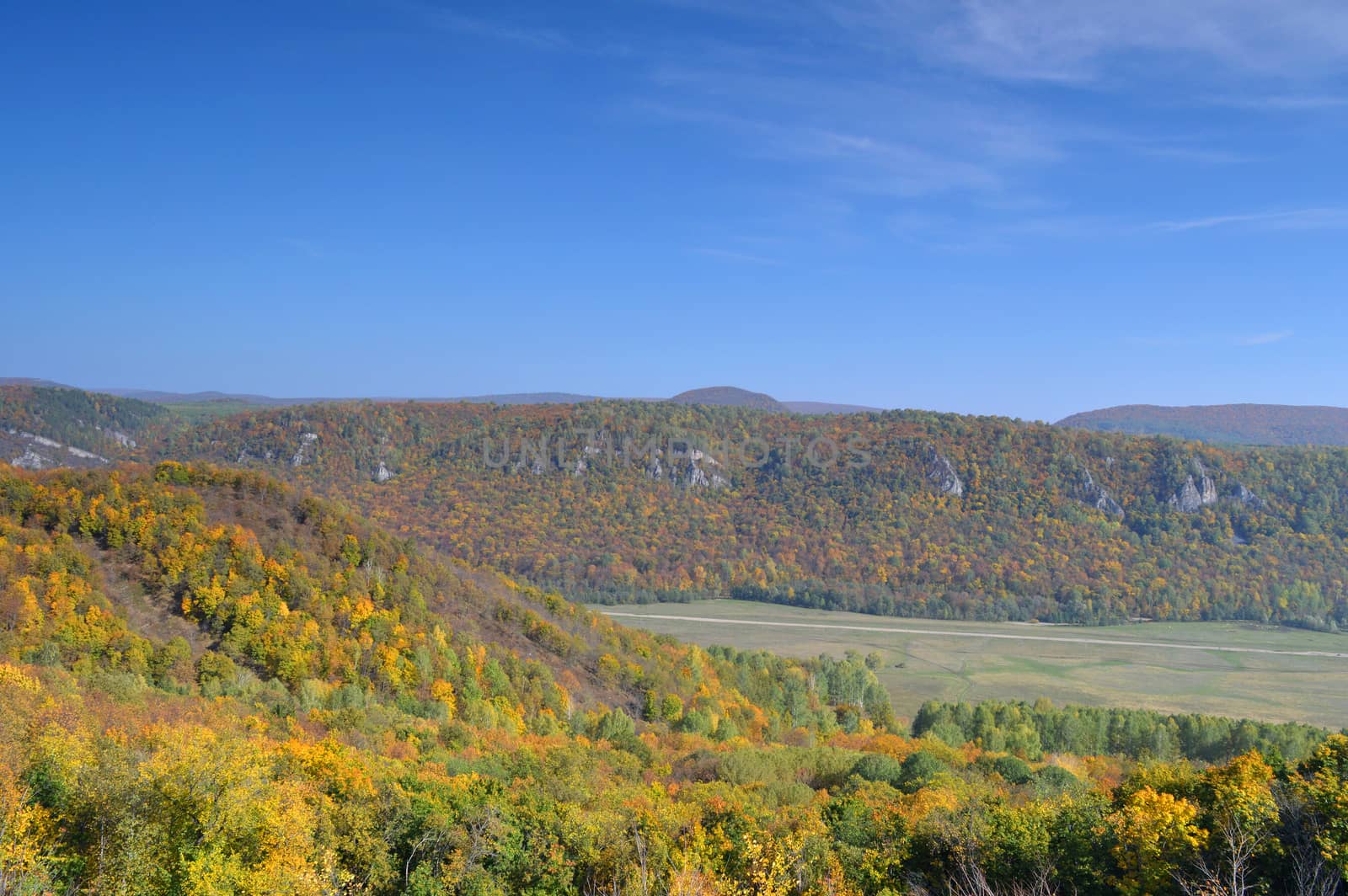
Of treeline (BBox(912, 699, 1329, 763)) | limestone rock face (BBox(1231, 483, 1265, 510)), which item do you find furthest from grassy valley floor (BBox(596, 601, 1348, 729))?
limestone rock face (BBox(1231, 483, 1265, 510))

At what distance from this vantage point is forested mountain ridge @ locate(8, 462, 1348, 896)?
2748 cm

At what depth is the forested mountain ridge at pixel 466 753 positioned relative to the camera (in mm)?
27484

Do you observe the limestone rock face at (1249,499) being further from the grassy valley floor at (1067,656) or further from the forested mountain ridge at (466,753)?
the forested mountain ridge at (466,753)

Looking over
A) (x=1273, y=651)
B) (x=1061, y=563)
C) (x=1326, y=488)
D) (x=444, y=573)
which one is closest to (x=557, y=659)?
(x=444, y=573)

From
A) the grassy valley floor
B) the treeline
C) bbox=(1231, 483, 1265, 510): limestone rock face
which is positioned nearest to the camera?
the treeline

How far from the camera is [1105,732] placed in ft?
266

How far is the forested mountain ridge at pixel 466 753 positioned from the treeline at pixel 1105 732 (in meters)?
0.36

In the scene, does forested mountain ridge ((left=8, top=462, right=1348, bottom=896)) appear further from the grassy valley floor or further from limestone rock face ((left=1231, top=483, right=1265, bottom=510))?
limestone rock face ((left=1231, top=483, right=1265, bottom=510))

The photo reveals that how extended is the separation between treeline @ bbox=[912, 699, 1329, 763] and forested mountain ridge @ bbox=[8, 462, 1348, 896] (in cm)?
36

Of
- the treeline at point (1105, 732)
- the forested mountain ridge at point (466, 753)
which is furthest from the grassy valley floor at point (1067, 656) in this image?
the forested mountain ridge at point (466, 753)

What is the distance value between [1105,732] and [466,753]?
2283 inches

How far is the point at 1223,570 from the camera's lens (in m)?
178

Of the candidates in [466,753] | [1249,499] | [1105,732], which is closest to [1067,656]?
[1105,732]

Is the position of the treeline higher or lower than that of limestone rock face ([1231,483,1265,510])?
lower
